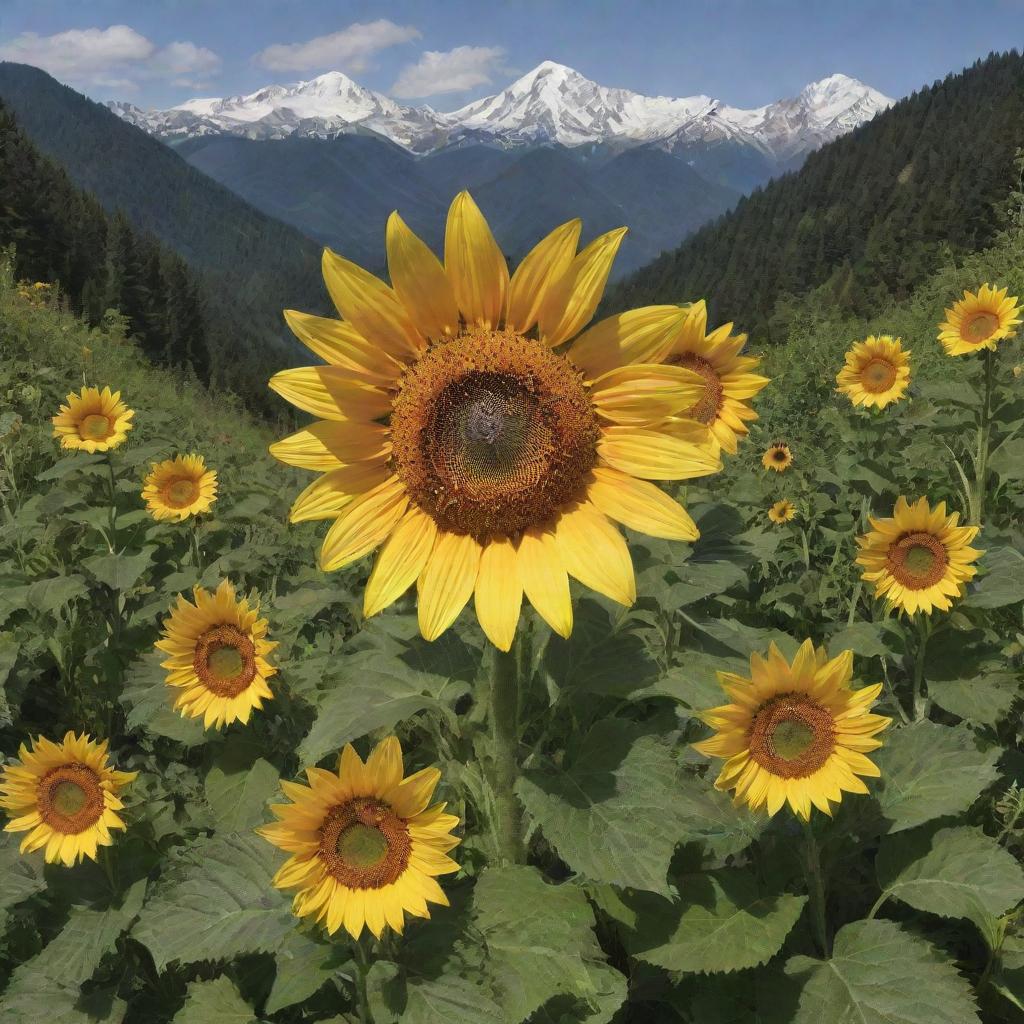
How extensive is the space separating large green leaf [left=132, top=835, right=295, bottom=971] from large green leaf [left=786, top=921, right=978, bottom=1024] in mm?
1521

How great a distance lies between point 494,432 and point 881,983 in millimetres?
1895

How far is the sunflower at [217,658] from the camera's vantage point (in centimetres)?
313

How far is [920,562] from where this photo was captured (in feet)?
10.9

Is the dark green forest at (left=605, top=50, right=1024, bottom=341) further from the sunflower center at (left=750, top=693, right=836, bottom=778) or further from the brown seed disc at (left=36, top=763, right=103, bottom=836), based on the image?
the brown seed disc at (left=36, top=763, right=103, bottom=836)

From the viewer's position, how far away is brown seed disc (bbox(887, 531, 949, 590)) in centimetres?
329

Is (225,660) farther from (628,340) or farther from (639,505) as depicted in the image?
(628,340)

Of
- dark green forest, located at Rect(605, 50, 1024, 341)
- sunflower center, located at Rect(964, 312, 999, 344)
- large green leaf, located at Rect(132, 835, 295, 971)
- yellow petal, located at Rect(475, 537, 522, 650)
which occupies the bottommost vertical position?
large green leaf, located at Rect(132, 835, 295, 971)

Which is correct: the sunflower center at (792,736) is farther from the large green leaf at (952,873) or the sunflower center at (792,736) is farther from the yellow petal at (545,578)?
the yellow petal at (545,578)

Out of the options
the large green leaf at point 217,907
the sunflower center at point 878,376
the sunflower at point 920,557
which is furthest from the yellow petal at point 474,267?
the sunflower center at point 878,376

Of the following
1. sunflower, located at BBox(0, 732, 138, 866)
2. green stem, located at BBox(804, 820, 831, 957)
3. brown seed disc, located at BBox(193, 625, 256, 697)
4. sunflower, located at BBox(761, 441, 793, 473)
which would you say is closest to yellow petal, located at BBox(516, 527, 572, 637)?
green stem, located at BBox(804, 820, 831, 957)

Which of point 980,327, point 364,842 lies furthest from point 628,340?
point 980,327

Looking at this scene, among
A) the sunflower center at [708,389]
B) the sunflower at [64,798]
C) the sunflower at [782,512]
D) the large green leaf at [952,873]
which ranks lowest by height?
the sunflower at [64,798]

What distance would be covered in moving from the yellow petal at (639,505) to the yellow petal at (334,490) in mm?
576

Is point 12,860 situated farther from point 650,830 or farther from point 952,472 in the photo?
point 952,472
